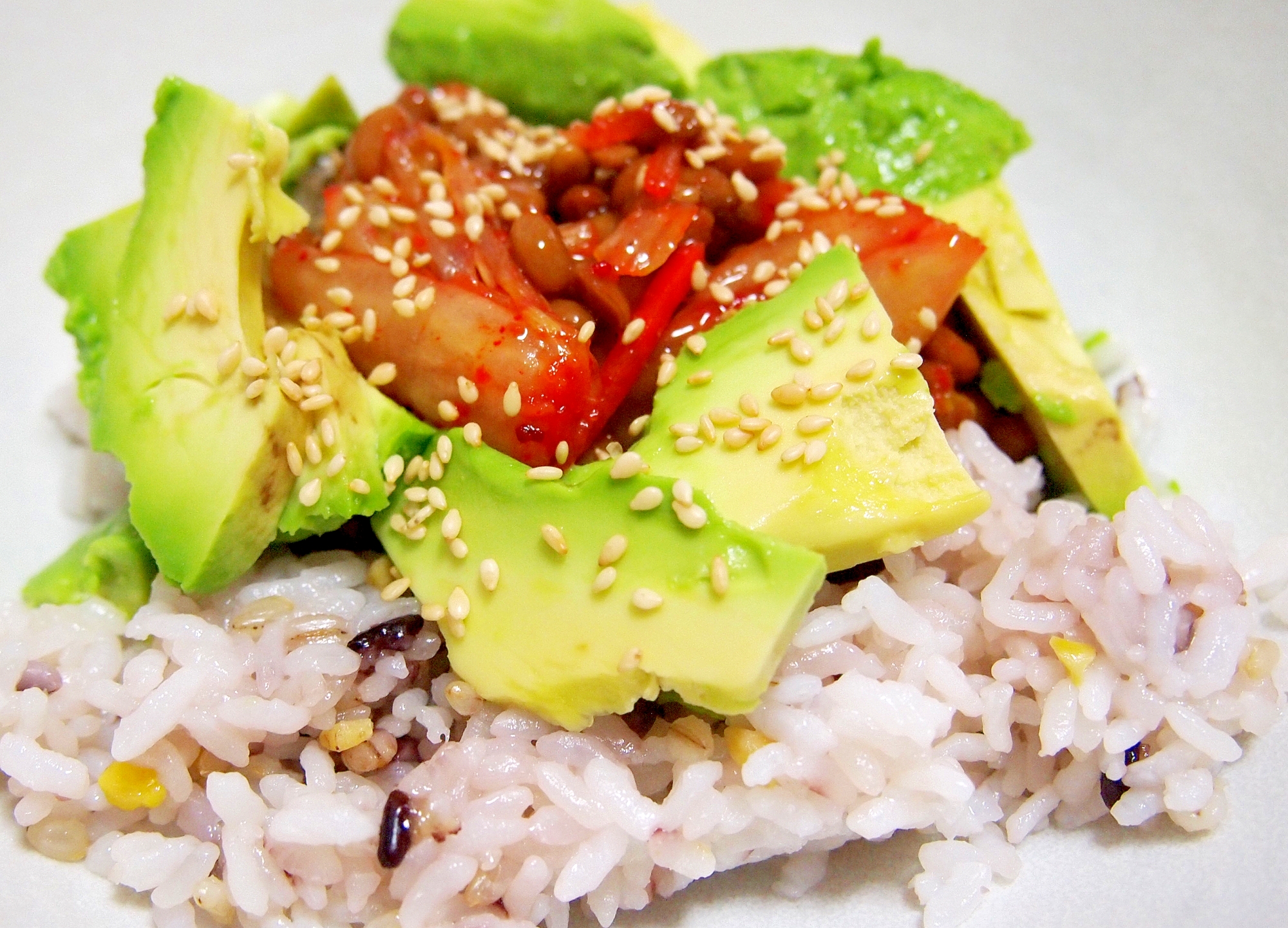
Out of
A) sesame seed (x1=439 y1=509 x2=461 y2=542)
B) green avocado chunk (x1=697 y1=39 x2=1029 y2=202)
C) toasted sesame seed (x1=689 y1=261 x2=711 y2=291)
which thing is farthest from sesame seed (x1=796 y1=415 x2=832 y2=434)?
green avocado chunk (x1=697 y1=39 x2=1029 y2=202)

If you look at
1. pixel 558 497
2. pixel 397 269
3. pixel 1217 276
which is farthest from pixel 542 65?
pixel 1217 276

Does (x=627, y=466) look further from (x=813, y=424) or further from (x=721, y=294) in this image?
(x=721, y=294)

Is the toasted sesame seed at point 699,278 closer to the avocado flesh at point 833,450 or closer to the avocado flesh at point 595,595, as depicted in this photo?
the avocado flesh at point 833,450

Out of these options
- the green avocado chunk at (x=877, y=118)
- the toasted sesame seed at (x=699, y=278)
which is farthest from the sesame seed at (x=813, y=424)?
the green avocado chunk at (x=877, y=118)

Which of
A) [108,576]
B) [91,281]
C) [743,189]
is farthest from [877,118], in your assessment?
[108,576]

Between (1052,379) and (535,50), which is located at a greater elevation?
(535,50)

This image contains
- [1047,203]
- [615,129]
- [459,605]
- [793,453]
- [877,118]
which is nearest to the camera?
[793,453]
